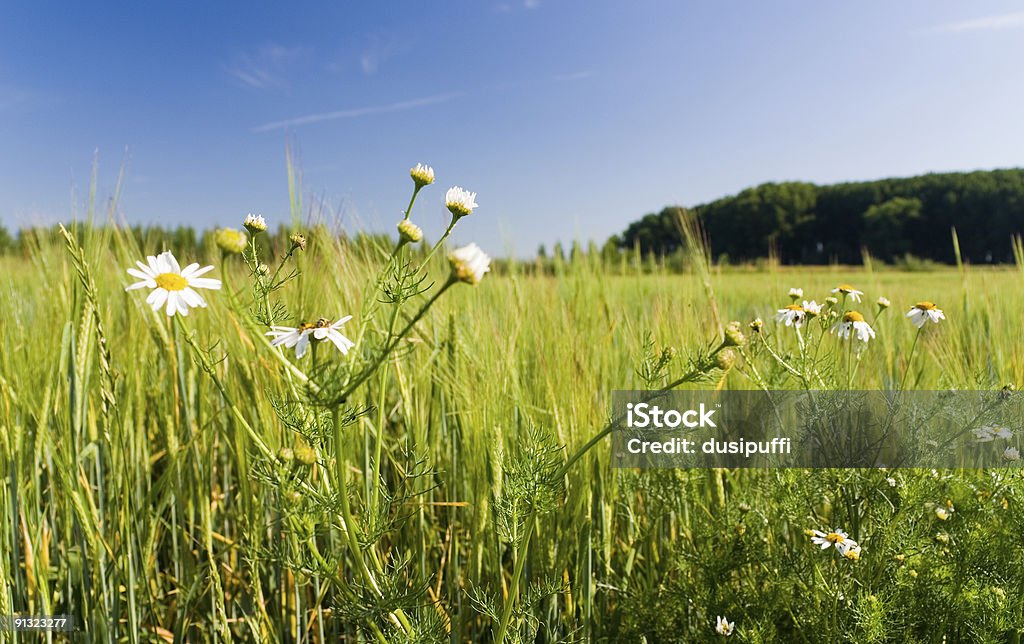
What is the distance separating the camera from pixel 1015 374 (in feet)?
4.25

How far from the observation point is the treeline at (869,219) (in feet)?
95.0

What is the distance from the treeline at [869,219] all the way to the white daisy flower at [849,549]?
28.0 m

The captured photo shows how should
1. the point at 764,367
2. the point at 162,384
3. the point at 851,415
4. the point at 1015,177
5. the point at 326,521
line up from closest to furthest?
the point at 326,521 → the point at 851,415 → the point at 764,367 → the point at 162,384 → the point at 1015,177

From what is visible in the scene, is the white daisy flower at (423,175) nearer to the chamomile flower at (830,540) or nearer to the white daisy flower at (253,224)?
the white daisy flower at (253,224)

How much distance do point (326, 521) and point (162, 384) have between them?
0.84 meters

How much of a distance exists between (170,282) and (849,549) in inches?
34.6

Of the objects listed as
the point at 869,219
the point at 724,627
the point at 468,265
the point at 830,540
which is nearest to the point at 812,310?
the point at 830,540

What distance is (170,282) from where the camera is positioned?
54 centimetres

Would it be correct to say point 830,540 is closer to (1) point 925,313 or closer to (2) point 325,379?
(1) point 925,313

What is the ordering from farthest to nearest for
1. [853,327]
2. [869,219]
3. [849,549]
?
[869,219]
[853,327]
[849,549]

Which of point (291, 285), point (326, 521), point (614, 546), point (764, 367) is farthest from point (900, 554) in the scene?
point (291, 285)

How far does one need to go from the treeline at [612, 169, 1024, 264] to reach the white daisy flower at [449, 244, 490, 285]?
2850 centimetres

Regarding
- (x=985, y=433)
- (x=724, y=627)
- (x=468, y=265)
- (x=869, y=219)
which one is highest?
(x=869, y=219)

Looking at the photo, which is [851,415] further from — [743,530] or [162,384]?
[162,384]
